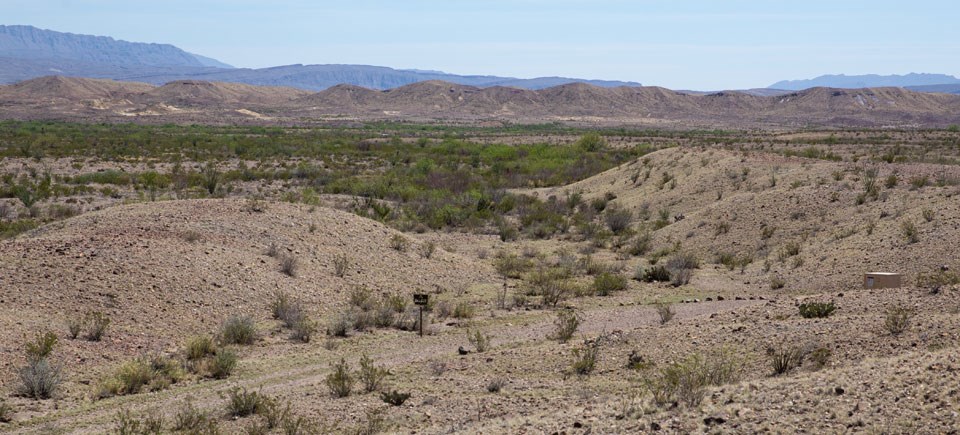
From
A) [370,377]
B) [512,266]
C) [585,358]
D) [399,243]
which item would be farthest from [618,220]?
[370,377]

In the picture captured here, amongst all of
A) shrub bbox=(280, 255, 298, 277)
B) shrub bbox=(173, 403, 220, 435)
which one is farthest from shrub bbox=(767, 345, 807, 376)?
shrub bbox=(280, 255, 298, 277)

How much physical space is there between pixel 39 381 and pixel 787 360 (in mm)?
9331

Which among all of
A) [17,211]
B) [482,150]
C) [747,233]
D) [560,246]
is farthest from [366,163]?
[747,233]

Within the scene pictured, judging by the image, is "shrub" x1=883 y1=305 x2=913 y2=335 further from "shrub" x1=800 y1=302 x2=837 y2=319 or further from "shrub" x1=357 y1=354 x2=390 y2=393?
"shrub" x1=357 y1=354 x2=390 y2=393

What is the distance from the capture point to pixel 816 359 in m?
9.73

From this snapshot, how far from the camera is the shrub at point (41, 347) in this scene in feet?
36.3

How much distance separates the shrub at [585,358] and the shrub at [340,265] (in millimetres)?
7579

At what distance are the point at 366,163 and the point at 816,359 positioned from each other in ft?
148

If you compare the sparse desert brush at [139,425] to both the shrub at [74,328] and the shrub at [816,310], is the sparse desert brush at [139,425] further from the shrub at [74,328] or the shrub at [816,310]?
the shrub at [816,310]

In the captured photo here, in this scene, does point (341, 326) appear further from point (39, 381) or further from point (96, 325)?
point (39, 381)

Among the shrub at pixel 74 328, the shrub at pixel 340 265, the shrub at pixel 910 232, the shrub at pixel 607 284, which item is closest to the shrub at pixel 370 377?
the shrub at pixel 74 328

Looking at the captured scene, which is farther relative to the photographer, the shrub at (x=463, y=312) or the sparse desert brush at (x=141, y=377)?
the shrub at (x=463, y=312)

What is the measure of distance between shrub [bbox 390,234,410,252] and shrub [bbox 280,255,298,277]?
3310mm

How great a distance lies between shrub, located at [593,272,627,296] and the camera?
18.4m
